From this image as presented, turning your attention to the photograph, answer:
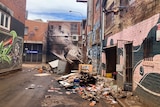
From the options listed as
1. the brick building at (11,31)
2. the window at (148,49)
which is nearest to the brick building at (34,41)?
the brick building at (11,31)

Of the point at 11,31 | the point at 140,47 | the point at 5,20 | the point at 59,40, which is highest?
the point at 59,40

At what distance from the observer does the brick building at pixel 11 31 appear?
15.2 meters

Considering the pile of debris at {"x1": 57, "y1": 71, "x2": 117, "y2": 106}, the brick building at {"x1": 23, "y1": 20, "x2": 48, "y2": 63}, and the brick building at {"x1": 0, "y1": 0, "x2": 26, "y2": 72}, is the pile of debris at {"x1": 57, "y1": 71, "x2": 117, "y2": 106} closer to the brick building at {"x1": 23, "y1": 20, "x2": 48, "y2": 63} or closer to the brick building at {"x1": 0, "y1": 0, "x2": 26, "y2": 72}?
the brick building at {"x1": 0, "y1": 0, "x2": 26, "y2": 72}

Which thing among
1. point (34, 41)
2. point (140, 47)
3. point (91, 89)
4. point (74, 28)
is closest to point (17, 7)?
point (91, 89)

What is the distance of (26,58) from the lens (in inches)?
1407

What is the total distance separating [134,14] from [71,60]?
39.9ft

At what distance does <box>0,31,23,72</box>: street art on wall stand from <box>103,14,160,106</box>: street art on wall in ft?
34.6

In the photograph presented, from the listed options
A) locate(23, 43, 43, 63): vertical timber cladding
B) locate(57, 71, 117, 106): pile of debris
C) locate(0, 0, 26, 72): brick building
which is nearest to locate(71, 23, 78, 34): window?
locate(23, 43, 43, 63): vertical timber cladding

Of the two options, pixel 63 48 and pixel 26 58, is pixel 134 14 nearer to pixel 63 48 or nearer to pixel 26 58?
pixel 63 48

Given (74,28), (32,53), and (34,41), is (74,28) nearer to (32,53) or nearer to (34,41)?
(34,41)

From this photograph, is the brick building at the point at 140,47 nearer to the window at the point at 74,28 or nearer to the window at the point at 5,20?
the window at the point at 5,20

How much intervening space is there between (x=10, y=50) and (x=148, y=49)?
1353cm

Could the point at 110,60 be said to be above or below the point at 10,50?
below

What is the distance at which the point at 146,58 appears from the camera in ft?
23.1
